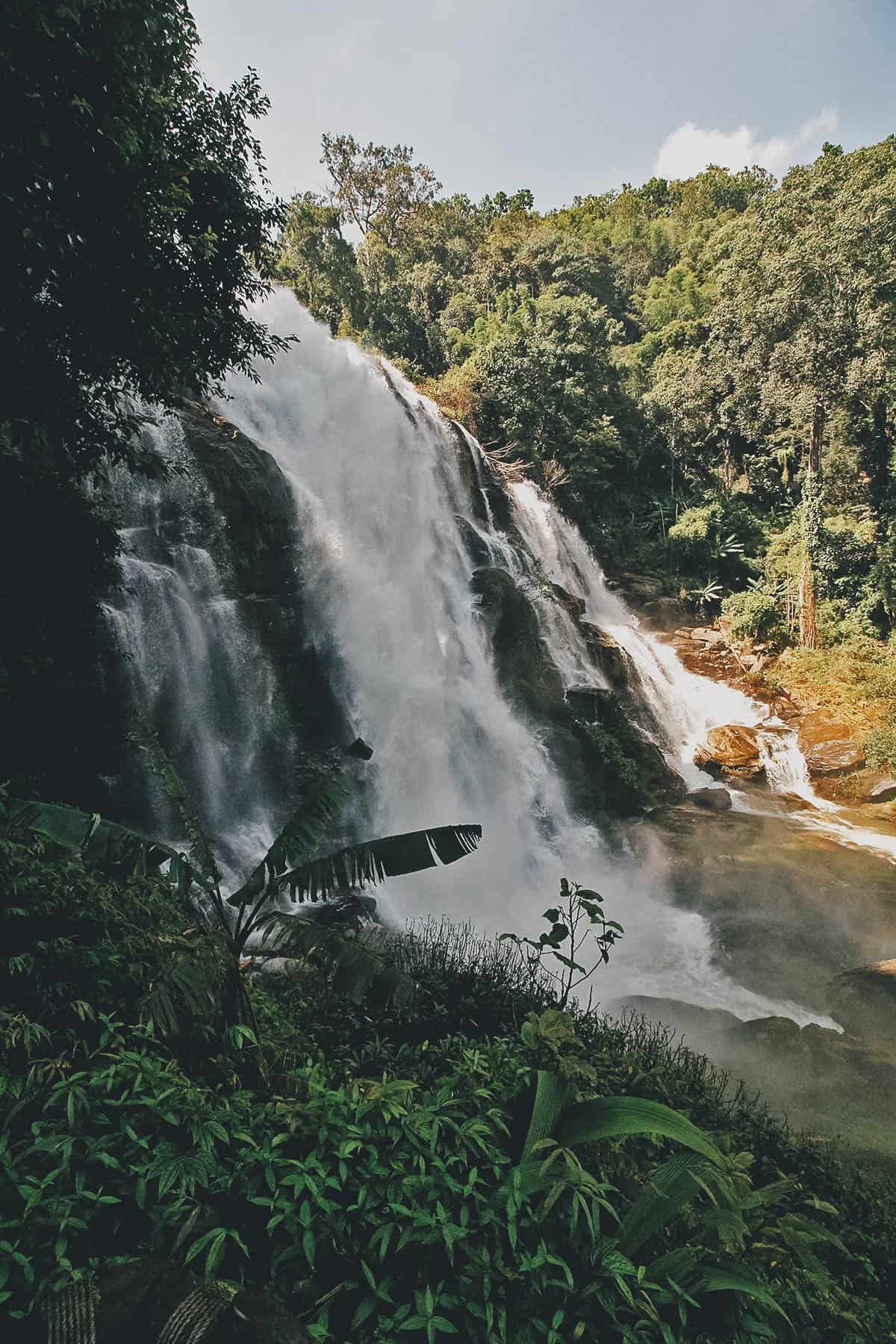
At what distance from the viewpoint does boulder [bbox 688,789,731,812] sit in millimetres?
16453

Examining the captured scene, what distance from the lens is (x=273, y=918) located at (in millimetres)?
4277

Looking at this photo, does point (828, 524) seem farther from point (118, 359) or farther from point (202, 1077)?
point (202, 1077)

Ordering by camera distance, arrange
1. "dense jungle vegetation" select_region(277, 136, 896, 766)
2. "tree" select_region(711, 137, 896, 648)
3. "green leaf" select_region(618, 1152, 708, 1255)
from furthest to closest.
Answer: "dense jungle vegetation" select_region(277, 136, 896, 766), "tree" select_region(711, 137, 896, 648), "green leaf" select_region(618, 1152, 708, 1255)

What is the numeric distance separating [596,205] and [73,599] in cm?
6887

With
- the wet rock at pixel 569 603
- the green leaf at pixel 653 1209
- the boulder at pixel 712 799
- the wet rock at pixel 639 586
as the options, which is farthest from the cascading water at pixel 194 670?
the wet rock at pixel 639 586

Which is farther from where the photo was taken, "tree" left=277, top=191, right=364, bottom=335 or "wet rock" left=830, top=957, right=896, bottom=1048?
"tree" left=277, top=191, right=364, bottom=335

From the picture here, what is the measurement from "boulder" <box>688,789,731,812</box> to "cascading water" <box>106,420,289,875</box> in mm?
10539

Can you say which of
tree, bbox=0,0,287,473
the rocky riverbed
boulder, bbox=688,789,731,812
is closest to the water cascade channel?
the rocky riverbed

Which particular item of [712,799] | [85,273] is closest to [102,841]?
[85,273]

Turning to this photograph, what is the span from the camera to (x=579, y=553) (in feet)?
85.6

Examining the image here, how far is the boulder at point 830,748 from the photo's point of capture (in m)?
17.4

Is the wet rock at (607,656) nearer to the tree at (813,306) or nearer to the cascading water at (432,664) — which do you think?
the cascading water at (432,664)

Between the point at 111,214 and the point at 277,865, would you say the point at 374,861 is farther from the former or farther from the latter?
the point at 111,214

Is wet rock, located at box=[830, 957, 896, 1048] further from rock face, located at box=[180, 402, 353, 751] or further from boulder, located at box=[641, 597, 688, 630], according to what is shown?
boulder, located at box=[641, 597, 688, 630]
